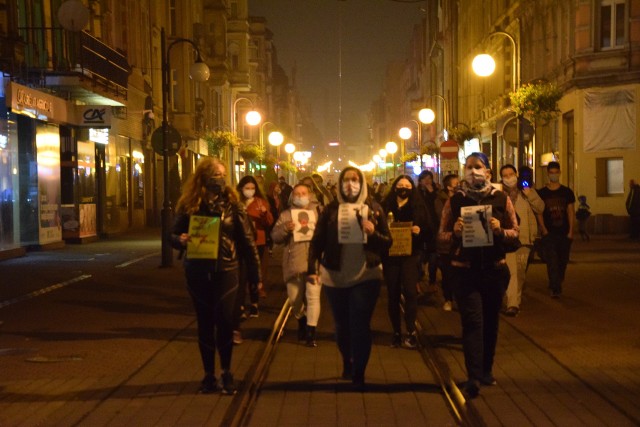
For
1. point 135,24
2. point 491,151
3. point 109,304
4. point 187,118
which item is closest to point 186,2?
point 187,118

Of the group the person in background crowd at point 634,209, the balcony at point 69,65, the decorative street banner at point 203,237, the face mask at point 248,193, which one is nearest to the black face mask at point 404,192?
the face mask at point 248,193

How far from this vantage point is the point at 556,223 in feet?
46.6

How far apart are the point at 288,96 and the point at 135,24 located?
4298 inches

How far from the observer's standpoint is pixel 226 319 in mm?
7699

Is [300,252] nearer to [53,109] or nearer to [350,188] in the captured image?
[350,188]

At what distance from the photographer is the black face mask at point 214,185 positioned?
7695 millimetres

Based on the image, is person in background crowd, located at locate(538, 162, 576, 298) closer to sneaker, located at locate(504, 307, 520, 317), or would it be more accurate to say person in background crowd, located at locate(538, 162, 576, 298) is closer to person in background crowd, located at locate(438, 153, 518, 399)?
sneaker, located at locate(504, 307, 520, 317)

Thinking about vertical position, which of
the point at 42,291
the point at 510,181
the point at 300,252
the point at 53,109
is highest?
the point at 53,109

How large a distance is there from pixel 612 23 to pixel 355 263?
999 inches

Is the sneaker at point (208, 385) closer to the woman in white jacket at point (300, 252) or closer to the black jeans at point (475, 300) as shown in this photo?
the black jeans at point (475, 300)

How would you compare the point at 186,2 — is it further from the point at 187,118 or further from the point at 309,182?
the point at 309,182

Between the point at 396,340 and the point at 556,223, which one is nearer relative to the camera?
the point at 396,340

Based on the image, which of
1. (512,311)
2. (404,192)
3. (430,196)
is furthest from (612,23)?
(404,192)

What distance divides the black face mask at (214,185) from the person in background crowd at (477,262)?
1.89m
